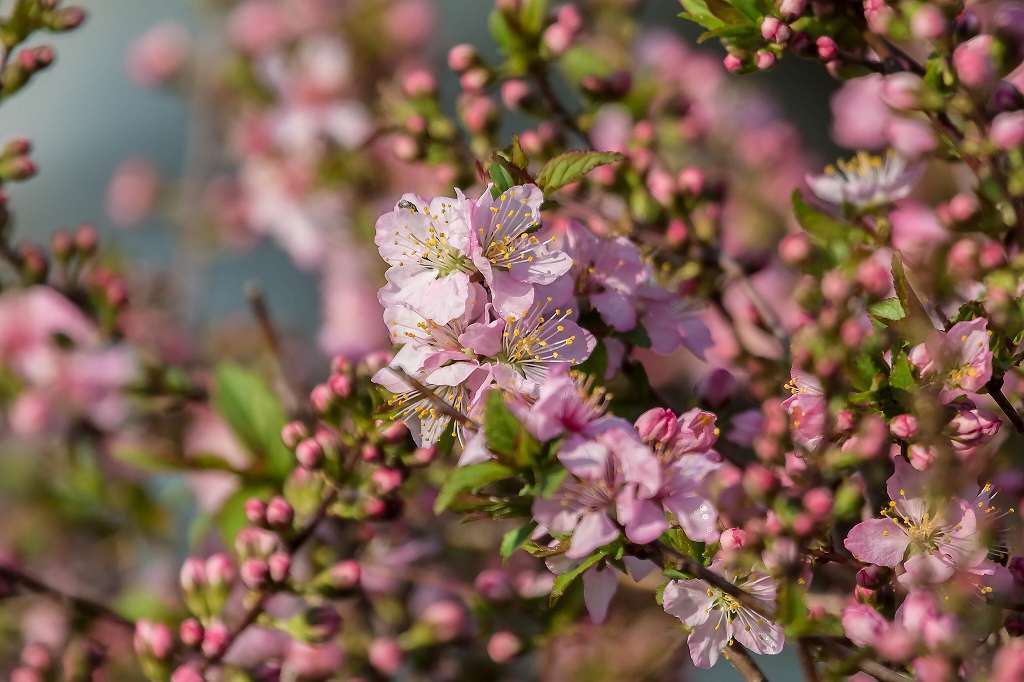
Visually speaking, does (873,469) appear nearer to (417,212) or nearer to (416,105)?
(417,212)

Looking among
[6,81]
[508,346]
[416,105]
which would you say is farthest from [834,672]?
[6,81]

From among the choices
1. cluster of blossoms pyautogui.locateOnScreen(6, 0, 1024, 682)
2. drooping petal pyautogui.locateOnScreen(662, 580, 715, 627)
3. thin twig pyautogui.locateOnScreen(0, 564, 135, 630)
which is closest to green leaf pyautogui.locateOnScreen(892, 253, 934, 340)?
cluster of blossoms pyautogui.locateOnScreen(6, 0, 1024, 682)

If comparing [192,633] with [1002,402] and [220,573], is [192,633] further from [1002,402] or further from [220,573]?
[1002,402]

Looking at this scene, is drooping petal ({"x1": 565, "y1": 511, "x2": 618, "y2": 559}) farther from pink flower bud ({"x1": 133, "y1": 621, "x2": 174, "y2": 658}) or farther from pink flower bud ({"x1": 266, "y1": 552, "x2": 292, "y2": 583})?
pink flower bud ({"x1": 133, "y1": 621, "x2": 174, "y2": 658})

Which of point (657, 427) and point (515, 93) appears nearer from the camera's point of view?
point (657, 427)

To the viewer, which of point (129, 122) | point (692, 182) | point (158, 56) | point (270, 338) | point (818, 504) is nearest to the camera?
point (818, 504)

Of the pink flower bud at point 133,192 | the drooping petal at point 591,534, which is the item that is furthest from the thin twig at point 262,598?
the pink flower bud at point 133,192

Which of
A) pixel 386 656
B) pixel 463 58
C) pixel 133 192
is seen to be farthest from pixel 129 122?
pixel 386 656
